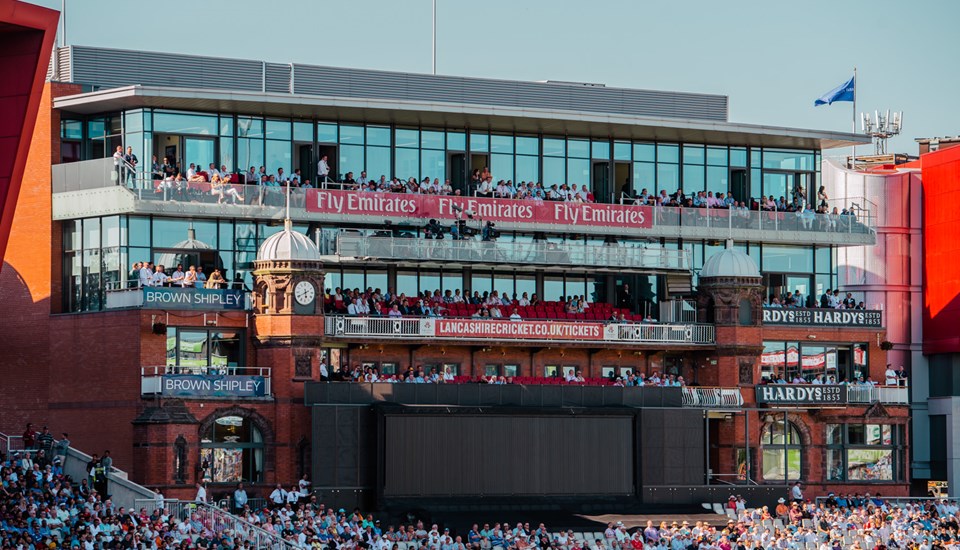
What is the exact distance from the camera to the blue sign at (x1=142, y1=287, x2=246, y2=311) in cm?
6781

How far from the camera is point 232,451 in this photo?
67.6 meters

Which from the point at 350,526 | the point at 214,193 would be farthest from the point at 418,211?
the point at 350,526

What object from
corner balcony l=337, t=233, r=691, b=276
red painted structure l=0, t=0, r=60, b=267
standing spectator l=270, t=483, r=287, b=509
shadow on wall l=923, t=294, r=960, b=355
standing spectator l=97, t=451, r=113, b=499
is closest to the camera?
red painted structure l=0, t=0, r=60, b=267

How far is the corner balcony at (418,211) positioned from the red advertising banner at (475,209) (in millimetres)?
38

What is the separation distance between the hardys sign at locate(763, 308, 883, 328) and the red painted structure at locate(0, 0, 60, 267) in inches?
1505

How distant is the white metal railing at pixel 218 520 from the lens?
58469 millimetres

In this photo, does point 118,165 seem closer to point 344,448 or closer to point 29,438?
point 29,438

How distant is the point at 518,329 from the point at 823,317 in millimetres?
14229

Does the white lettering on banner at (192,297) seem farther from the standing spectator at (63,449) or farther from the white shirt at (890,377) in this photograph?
the white shirt at (890,377)

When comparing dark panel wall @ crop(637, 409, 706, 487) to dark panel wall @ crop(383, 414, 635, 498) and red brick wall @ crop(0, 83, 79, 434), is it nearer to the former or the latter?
dark panel wall @ crop(383, 414, 635, 498)

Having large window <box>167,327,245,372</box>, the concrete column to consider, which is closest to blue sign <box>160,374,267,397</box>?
large window <box>167,327,245,372</box>

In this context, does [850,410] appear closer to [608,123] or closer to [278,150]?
[608,123]

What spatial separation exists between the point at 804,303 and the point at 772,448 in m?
7.62

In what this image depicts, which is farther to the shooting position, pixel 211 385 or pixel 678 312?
pixel 678 312
